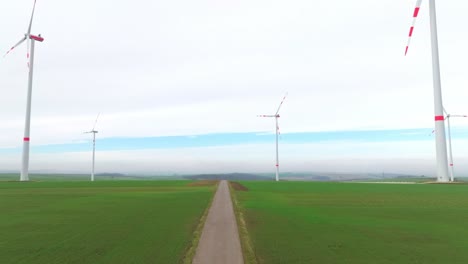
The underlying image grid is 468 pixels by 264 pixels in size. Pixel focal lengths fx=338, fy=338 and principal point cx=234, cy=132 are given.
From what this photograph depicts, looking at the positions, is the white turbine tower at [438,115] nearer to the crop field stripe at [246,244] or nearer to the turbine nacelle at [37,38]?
the crop field stripe at [246,244]

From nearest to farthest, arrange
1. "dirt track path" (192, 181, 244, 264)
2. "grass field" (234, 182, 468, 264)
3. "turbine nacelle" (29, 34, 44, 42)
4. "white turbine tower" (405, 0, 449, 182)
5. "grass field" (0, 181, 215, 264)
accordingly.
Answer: "dirt track path" (192, 181, 244, 264) < "grass field" (0, 181, 215, 264) < "grass field" (234, 182, 468, 264) < "white turbine tower" (405, 0, 449, 182) < "turbine nacelle" (29, 34, 44, 42)

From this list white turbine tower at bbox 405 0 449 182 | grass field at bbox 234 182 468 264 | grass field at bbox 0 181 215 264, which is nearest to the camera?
grass field at bbox 0 181 215 264

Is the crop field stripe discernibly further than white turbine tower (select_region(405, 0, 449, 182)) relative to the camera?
No

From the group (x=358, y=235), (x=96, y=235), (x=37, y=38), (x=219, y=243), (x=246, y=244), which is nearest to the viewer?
(x=246, y=244)

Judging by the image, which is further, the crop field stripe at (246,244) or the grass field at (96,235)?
the grass field at (96,235)

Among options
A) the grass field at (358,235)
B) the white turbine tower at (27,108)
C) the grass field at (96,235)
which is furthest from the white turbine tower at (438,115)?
the white turbine tower at (27,108)

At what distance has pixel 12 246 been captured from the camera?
22.6 m

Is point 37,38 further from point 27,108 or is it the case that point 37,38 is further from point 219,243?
point 219,243

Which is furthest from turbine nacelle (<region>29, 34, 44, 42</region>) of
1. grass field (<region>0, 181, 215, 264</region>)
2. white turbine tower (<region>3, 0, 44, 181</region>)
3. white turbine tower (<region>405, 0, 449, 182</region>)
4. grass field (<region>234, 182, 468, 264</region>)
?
white turbine tower (<region>405, 0, 449, 182</region>)

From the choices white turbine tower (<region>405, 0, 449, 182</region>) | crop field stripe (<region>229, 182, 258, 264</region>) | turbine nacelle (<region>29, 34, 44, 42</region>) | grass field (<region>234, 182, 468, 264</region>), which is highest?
turbine nacelle (<region>29, 34, 44, 42</region>)

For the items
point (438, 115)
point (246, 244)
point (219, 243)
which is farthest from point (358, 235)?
point (438, 115)

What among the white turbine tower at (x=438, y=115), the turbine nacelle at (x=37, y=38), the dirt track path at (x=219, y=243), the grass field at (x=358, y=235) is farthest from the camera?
the turbine nacelle at (x=37, y=38)

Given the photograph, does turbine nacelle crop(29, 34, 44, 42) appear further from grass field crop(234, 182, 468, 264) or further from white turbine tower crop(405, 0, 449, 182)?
white turbine tower crop(405, 0, 449, 182)

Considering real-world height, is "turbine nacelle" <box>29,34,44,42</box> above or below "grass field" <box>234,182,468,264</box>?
above
